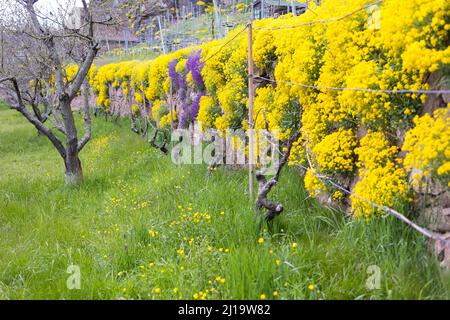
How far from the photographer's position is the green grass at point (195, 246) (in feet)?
8.98

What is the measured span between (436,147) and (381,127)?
77cm

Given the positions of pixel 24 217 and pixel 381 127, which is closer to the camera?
pixel 381 127

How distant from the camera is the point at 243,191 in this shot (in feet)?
15.2

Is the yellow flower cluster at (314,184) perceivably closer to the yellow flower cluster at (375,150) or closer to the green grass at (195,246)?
the green grass at (195,246)

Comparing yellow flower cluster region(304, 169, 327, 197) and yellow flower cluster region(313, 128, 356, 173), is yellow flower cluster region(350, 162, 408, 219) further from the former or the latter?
Result: yellow flower cluster region(304, 169, 327, 197)

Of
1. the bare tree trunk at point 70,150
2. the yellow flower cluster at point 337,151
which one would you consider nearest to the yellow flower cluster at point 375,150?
the yellow flower cluster at point 337,151

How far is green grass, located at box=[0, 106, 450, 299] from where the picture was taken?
274 cm

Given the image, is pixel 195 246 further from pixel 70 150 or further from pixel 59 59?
pixel 59 59

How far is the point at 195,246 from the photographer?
11.4 feet

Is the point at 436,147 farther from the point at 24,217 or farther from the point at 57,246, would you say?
the point at 24,217

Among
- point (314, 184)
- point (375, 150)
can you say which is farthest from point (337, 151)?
point (375, 150)

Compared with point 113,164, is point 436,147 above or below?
above

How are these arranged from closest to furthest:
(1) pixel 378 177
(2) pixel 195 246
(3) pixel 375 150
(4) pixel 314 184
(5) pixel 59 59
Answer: (1) pixel 378 177 → (3) pixel 375 150 → (2) pixel 195 246 → (4) pixel 314 184 → (5) pixel 59 59
